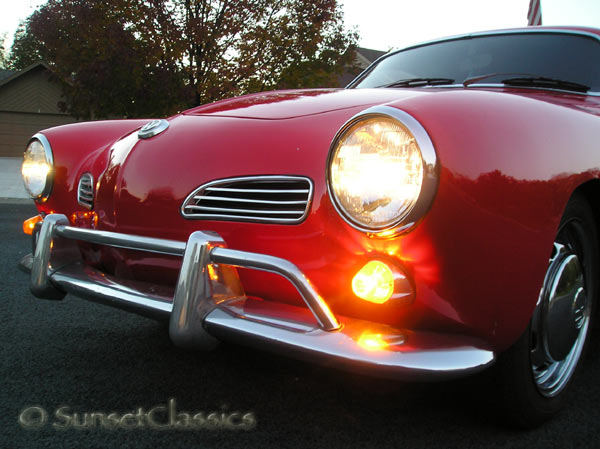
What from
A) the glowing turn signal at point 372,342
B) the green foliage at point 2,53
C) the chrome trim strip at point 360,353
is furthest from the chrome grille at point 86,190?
the green foliage at point 2,53

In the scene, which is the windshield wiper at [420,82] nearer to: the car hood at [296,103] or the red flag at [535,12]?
the car hood at [296,103]

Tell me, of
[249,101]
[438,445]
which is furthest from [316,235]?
[249,101]

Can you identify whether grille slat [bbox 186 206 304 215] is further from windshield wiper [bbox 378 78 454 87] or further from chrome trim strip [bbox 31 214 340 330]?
windshield wiper [bbox 378 78 454 87]

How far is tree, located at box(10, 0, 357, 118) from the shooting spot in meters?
13.0

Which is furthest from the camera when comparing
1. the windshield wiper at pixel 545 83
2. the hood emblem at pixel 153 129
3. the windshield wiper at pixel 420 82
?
the windshield wiper at pixel 420 82

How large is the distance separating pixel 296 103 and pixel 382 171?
69 cm

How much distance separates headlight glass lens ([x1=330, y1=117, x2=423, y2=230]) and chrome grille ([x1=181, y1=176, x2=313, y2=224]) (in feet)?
0.42

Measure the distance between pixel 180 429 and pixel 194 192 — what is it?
2.34 feet

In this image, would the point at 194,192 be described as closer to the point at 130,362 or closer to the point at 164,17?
the point at 130,362

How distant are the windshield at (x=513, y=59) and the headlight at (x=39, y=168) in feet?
5.19

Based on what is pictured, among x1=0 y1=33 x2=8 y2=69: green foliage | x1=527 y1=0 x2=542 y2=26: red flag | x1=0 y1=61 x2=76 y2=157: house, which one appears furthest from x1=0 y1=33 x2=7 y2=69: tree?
x1=527 y1=0 x2=542 y2=26: red flag

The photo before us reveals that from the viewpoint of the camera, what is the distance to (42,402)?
6.02 ft

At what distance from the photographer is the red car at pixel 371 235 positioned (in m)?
1.41

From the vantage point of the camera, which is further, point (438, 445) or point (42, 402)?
point (42, 402)
